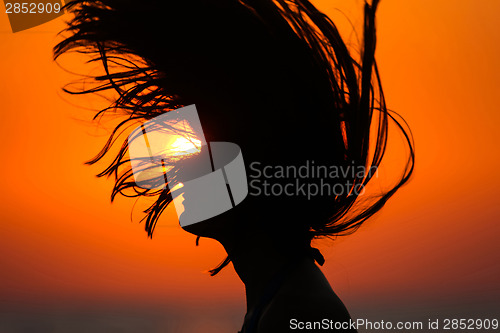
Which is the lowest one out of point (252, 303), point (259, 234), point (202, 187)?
point (252, 303)

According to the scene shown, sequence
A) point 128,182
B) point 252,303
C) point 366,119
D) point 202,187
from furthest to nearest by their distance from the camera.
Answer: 1. point 128,182
2. point 366,119
3. point 202,187
4. point 252,303

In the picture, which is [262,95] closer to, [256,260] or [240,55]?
[240,55]

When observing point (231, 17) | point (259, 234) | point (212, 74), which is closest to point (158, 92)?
point (212, 74)

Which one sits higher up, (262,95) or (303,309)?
(262,95)

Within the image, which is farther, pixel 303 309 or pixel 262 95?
pixel 262 95

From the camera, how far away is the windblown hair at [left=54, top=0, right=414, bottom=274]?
1972mm

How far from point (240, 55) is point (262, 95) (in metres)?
0.18

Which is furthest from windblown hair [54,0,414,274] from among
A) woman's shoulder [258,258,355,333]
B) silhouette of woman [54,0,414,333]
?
woman's shoulder [258,258,355,333]

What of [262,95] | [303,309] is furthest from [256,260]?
[262,95]

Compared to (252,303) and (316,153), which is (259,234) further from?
(316,153)

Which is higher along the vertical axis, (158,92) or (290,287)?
(158,92)

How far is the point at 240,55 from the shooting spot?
1.96 meters

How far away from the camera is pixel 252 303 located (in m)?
1.82

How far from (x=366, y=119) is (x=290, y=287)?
2.56 feet
